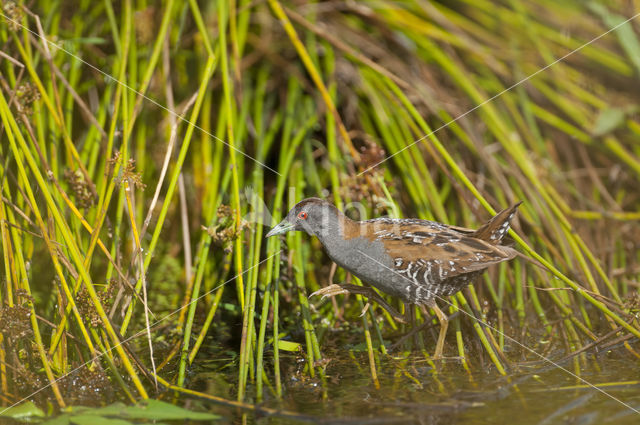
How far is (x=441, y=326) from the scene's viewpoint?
8.94 ft

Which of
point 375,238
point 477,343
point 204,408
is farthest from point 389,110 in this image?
point 204,408

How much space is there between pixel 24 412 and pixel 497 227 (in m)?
1.92

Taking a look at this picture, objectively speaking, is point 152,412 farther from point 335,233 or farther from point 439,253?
point 439,253

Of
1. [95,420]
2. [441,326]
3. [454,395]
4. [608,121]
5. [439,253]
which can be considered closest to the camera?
[95,420]

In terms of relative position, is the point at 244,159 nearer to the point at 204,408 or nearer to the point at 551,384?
the point at 204,408

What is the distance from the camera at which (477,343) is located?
106 inches

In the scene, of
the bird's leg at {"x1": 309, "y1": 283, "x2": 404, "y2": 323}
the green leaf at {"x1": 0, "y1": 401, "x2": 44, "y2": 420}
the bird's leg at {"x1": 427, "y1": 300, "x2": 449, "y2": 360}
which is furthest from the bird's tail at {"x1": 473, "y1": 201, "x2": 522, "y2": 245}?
the green leaf at {"x1": 0, "y1": 401, "x2": 44, "y2": 420}

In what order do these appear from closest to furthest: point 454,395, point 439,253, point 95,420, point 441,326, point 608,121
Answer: point 95,420, point 454,395, point 439,253, point 441,326, point 608,121

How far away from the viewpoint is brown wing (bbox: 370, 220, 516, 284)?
259 centimetres

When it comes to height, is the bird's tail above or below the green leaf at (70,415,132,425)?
above

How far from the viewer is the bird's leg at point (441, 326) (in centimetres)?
268

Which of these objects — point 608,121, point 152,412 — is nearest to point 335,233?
point 152,412

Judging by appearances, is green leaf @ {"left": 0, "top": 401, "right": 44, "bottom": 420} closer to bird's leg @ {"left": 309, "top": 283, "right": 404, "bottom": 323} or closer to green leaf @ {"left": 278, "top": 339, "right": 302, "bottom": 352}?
green leaf @ {"left": 278, "top": 339, "right": 302, "bottom": 352}

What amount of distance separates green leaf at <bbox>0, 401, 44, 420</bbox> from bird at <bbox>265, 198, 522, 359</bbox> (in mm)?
1090
